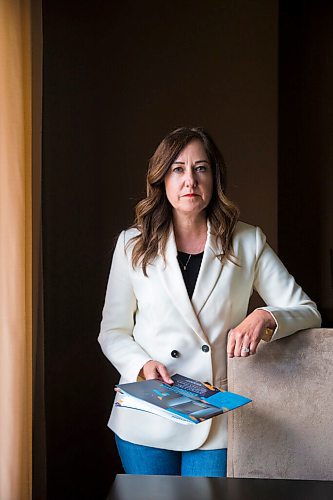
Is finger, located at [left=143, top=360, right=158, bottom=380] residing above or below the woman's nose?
below

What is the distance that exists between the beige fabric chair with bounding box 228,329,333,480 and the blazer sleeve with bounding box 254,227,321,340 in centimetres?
8

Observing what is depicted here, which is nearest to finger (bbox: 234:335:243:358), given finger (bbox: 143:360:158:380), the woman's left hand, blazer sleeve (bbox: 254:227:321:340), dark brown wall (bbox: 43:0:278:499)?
the woman's left hand

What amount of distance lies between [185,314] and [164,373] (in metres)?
0.18

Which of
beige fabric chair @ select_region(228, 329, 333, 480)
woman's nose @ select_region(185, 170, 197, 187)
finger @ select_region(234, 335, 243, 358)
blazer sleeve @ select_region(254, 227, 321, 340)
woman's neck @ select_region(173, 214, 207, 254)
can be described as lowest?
beige fabric chair @ select_region(228, 329, 333, 480)

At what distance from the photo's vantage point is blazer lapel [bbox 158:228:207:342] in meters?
2.10

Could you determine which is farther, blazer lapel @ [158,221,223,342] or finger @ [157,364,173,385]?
blazer lapel @ [158,221,223,342]

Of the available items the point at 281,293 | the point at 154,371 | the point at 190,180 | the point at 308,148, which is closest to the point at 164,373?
the point at 154,371

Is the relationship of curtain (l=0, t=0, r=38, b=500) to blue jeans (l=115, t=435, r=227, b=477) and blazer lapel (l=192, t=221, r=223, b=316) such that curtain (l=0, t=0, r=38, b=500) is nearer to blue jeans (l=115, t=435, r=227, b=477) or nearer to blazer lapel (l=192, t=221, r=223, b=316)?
blue jeans (l=115, t=435, r=227, b=477)

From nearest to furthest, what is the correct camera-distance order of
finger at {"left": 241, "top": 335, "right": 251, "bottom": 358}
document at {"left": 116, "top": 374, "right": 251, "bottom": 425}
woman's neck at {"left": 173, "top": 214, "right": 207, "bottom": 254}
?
1. document at {"left": 116, "top": 374, "right": 251, "bottom": 425}
2. finger at {"left": 241, "top": 335, "right": 251, "bottom": 358}
3. woman's neck at {"left": 173, "top": 214, "right": 207, "bottom": 254}

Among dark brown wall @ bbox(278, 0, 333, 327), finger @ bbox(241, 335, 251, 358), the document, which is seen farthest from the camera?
dark brown wall @ bbox(278, 0, 333, 327)

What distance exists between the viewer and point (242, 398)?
71.6 inches

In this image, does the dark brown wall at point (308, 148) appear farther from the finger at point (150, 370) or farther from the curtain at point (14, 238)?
the finger at point (150, 370)

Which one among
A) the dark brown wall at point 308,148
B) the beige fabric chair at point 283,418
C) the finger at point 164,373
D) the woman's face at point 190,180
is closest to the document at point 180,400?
the finger at point 164,373

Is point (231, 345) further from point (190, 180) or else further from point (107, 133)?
point (107, 133)
